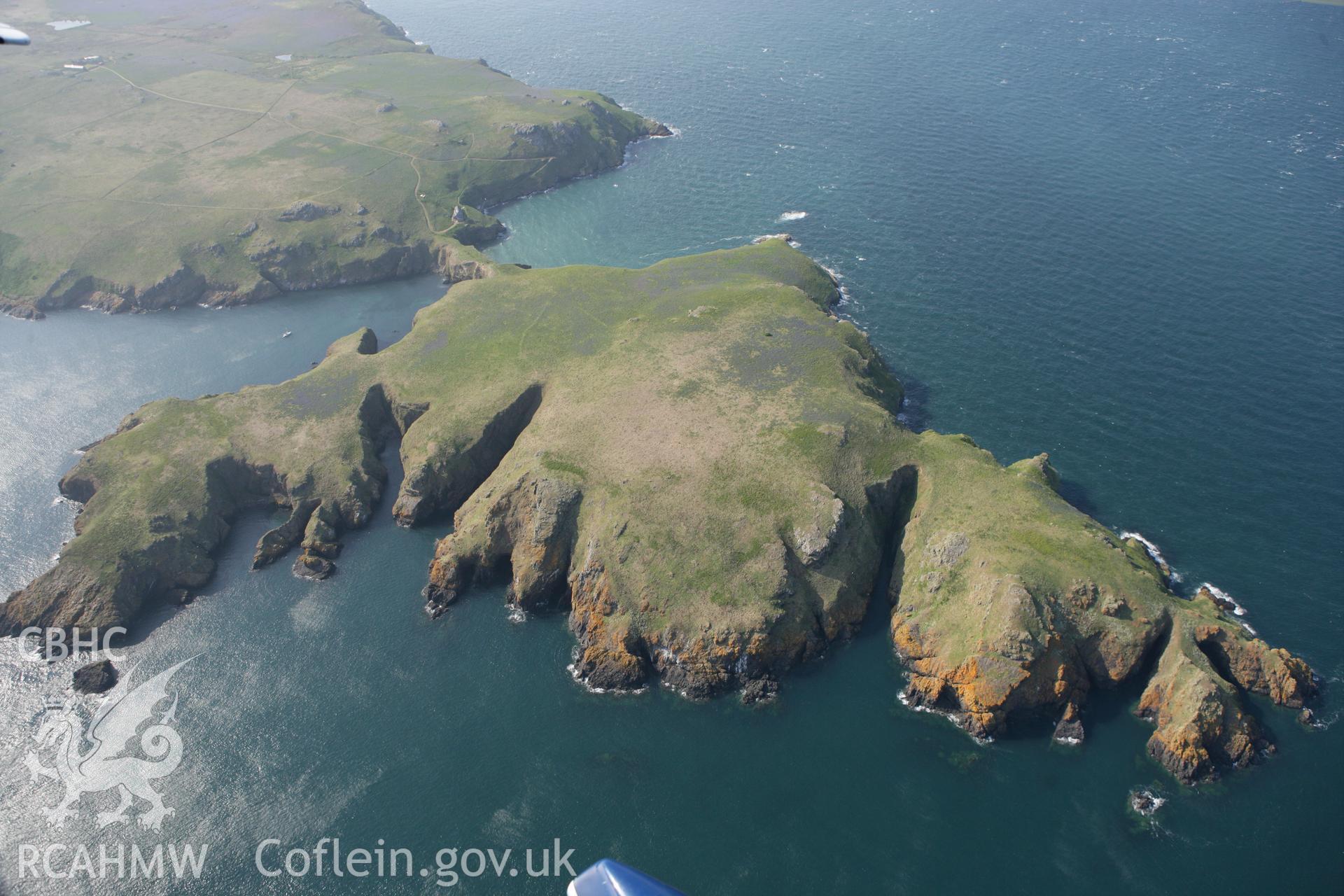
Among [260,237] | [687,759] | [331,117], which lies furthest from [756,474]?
[331,117]

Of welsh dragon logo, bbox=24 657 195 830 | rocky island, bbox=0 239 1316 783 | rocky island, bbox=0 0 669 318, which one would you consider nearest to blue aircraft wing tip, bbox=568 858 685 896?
rocky island, bbox=0 239 1316 783

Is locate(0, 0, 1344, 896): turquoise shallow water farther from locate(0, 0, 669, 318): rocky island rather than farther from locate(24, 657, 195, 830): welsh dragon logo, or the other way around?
locate(0, 0, 669, 318): rocky island

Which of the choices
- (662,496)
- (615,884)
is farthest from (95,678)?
(615,884)

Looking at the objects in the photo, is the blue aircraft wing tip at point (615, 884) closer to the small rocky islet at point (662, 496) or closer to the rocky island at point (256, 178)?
the small rocky islet at point (662, 496)

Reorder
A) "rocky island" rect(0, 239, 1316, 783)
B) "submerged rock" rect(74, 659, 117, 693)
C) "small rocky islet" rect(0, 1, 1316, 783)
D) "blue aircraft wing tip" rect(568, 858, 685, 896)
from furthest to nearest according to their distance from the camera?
"submerged rock" rect(74, 659, 117, 693)
"small rocky islet" rect(0, 1, 1316, 783)
"rocky island" rect(0, 239, 1316, 783)
"blue aircraft wing tip" rect(568, 858, 685, 896)

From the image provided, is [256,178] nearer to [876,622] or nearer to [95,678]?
[95,678]

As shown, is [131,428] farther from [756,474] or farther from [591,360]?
[756,474]

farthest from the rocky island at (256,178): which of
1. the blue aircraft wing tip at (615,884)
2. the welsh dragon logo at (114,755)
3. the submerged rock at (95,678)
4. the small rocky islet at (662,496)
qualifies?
the blue aircraft wing tip at (615,884)
